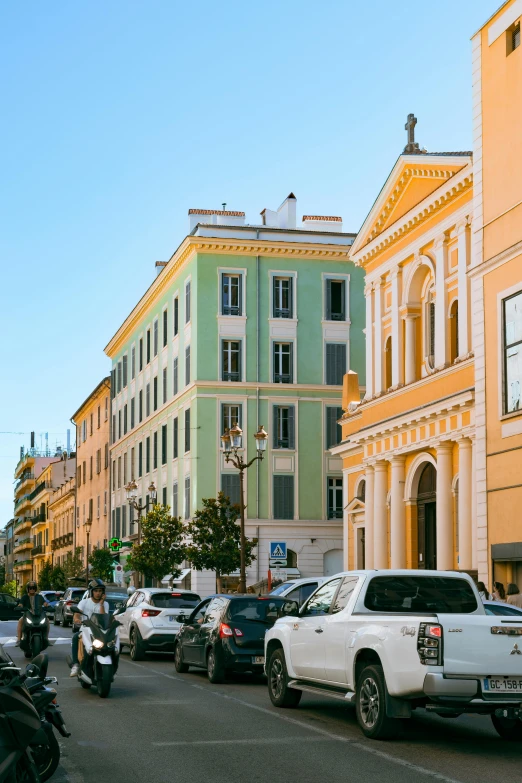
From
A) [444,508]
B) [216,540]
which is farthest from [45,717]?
[216,540]

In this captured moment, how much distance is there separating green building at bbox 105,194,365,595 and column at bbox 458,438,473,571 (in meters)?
22.0

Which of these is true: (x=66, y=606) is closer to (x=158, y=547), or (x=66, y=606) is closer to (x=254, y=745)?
(x=158, y=547)

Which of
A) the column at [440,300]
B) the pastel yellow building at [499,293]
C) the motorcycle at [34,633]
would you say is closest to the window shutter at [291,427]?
the column at [440,300]

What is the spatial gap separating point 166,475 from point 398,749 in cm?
5142

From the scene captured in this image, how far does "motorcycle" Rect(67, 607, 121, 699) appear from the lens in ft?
55.8

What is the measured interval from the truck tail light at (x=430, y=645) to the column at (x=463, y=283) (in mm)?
22950

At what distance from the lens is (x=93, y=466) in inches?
3593

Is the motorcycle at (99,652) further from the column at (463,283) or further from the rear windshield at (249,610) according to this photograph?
the column at (463,283)

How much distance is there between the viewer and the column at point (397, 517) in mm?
38500

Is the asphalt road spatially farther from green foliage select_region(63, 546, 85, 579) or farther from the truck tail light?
green foliage select_region(63, 546, 85, 579)

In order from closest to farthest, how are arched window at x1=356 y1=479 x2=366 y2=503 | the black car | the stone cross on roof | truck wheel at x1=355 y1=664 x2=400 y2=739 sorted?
truck wheel at x1=355 y1=664 x2=400 y2=739 < the black car < the stone cross on roof < arched window at x1=356 y1=479 x2=366 y2=503

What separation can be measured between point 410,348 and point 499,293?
10.4 meters

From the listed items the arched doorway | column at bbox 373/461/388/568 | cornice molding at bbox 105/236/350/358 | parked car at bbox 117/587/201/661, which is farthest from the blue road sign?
cornice molding at bbox 105/236/350/358

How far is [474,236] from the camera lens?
3008 centimetres
